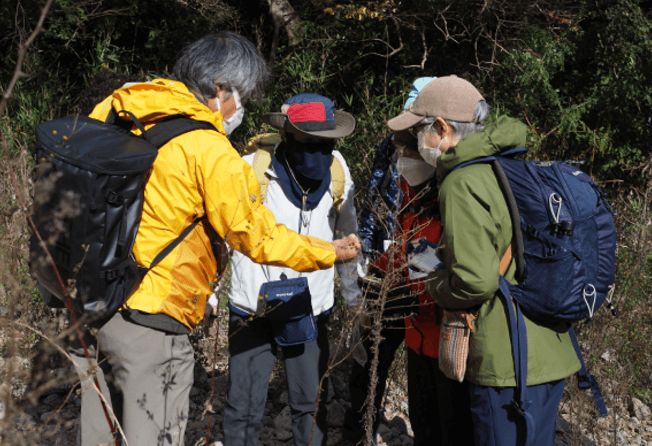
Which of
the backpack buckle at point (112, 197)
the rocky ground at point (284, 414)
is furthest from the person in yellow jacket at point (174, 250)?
the rocky ground at point (284, 414)

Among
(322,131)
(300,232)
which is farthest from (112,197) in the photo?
(322,131)

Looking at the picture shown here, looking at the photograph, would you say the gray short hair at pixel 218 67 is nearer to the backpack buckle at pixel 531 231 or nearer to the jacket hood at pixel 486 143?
the jacket hood at pixel 486 143

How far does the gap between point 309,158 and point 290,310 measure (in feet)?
2.29

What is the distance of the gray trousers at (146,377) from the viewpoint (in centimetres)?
171

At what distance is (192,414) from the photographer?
3.47 m

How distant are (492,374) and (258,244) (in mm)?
887

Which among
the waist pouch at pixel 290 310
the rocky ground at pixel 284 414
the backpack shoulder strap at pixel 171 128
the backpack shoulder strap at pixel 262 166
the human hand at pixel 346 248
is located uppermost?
the backpack shoulder strap at pixel 171 128

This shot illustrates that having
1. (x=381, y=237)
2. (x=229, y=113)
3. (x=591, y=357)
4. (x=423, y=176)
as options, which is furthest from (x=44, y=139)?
(x=591, y=357)

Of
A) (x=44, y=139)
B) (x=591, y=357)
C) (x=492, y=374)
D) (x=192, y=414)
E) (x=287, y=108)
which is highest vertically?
(x=44, y=139)

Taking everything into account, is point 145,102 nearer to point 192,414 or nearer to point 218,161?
point 218,161

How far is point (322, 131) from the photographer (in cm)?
244

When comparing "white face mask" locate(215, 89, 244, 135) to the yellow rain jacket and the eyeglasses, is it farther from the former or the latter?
the eyeglasses

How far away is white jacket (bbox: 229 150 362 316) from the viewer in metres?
2.39

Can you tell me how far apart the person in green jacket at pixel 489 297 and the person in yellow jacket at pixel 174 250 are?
0.52 metres
